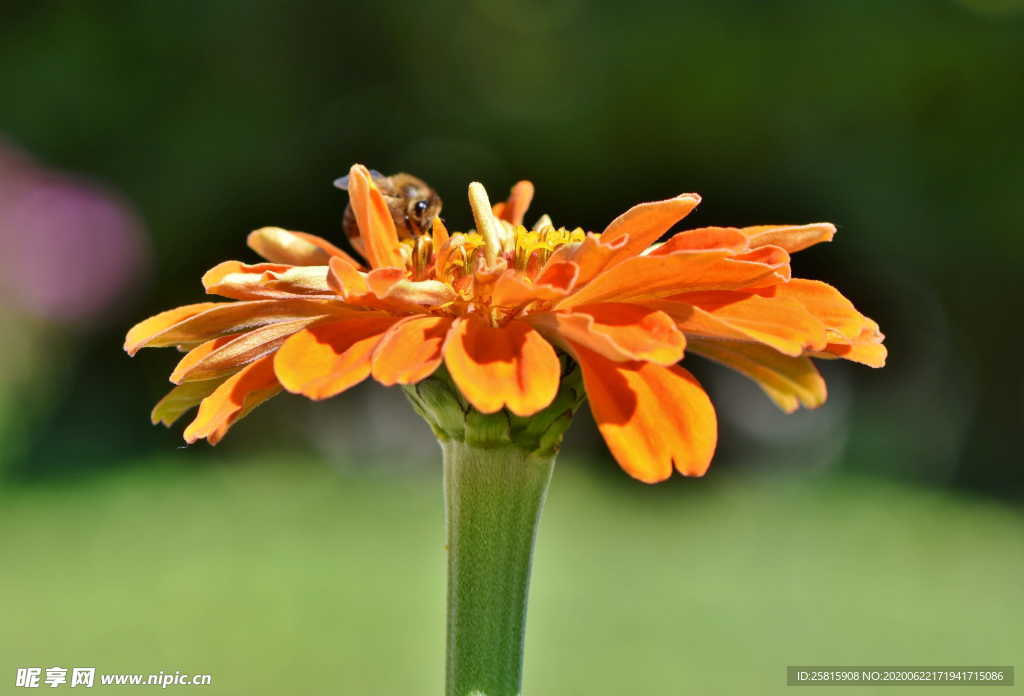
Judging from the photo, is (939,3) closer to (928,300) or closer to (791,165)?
(791,165)

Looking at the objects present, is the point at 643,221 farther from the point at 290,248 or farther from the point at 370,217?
the point at 290,248

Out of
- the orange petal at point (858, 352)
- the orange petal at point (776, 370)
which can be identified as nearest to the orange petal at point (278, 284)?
the orange petal at point (776, 370)

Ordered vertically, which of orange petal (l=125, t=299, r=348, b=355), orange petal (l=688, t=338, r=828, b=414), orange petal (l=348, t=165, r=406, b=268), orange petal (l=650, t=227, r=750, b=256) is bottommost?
orange petal (l=688, t=338, r=828, b=414)

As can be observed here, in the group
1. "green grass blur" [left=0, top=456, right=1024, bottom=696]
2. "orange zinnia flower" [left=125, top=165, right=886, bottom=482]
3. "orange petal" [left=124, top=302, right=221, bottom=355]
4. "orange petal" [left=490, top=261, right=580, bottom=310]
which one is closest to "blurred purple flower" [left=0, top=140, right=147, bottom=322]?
"green grass blur" [left=0, top=456, right=1024, bottom=696]

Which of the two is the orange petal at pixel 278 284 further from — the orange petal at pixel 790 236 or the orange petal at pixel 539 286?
the orange petal at pixel 790 236

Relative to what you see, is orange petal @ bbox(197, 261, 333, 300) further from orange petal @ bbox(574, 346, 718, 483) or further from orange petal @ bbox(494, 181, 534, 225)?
orange petal @ bbox(494, 181, 534, 225)
